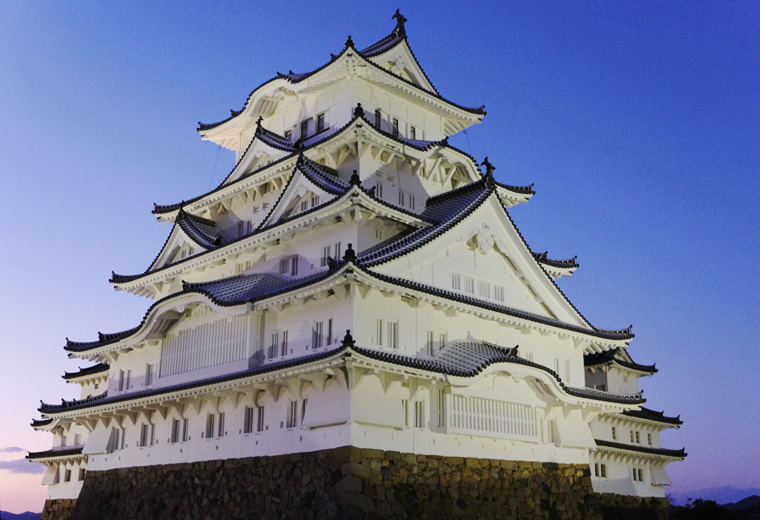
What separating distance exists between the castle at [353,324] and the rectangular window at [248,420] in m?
0.05

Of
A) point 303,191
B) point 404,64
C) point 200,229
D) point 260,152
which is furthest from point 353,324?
point 404,64

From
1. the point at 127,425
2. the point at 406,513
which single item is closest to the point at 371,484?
the point at 406,513

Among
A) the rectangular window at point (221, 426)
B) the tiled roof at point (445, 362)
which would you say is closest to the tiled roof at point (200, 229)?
the tiled roof at point (445, 362)

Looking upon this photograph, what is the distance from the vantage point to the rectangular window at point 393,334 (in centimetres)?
2509

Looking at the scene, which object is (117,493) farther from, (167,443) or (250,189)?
(250,189)

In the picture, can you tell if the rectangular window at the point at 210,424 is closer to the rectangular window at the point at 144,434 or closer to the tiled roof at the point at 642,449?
the rectangular window at the point at 144,434

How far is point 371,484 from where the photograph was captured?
74.1 ft

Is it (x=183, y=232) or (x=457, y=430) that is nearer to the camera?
(x=457, y=430)

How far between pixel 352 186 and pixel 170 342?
437 inches

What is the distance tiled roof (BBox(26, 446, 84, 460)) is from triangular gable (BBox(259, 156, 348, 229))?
2551cm

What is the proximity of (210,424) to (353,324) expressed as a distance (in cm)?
810

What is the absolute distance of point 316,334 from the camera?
83.4 ft

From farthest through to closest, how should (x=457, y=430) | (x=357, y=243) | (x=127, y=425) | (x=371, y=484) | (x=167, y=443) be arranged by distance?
(x=127, y=425)
(x=167, y=443)
(x=357, y=243)
(x=457, y=430)
(x=371, y=484)

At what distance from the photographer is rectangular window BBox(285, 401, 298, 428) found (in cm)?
2492
